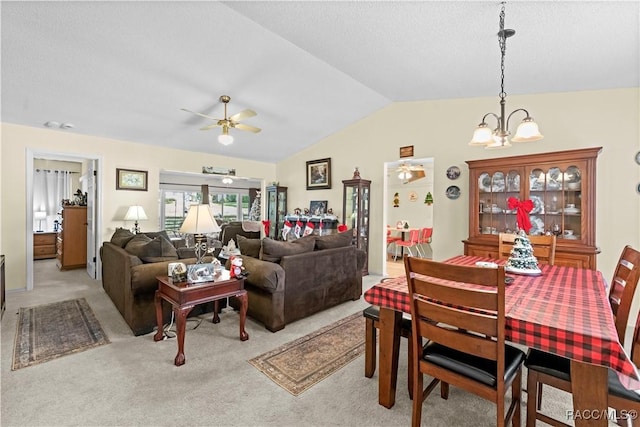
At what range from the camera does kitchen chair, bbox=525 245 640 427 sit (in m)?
1.29

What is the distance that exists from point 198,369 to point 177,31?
305cm

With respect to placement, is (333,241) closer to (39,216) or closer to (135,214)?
(135,214)

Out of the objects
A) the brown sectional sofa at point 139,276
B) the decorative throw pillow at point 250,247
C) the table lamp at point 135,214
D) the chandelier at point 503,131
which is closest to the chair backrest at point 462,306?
the chandelier at point 503,131

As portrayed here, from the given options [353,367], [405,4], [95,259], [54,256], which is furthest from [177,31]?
[54,256]

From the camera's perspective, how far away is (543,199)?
3.62 meters

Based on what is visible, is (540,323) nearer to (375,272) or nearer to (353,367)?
→ (353,367)

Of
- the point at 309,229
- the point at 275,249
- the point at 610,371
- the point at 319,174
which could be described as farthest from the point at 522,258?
the point at 319,174

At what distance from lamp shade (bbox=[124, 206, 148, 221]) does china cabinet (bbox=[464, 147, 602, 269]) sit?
17.2 feet

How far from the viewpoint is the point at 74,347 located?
2609mm

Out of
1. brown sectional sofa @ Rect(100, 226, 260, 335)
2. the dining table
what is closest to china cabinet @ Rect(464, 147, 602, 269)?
the dining table

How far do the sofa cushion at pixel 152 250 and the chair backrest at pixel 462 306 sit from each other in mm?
2765

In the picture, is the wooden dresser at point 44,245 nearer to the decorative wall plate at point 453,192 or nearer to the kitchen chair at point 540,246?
the decorative wall plate at point 453,192

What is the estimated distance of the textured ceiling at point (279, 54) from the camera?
241 cm

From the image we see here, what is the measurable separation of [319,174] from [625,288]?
5.14 metres
